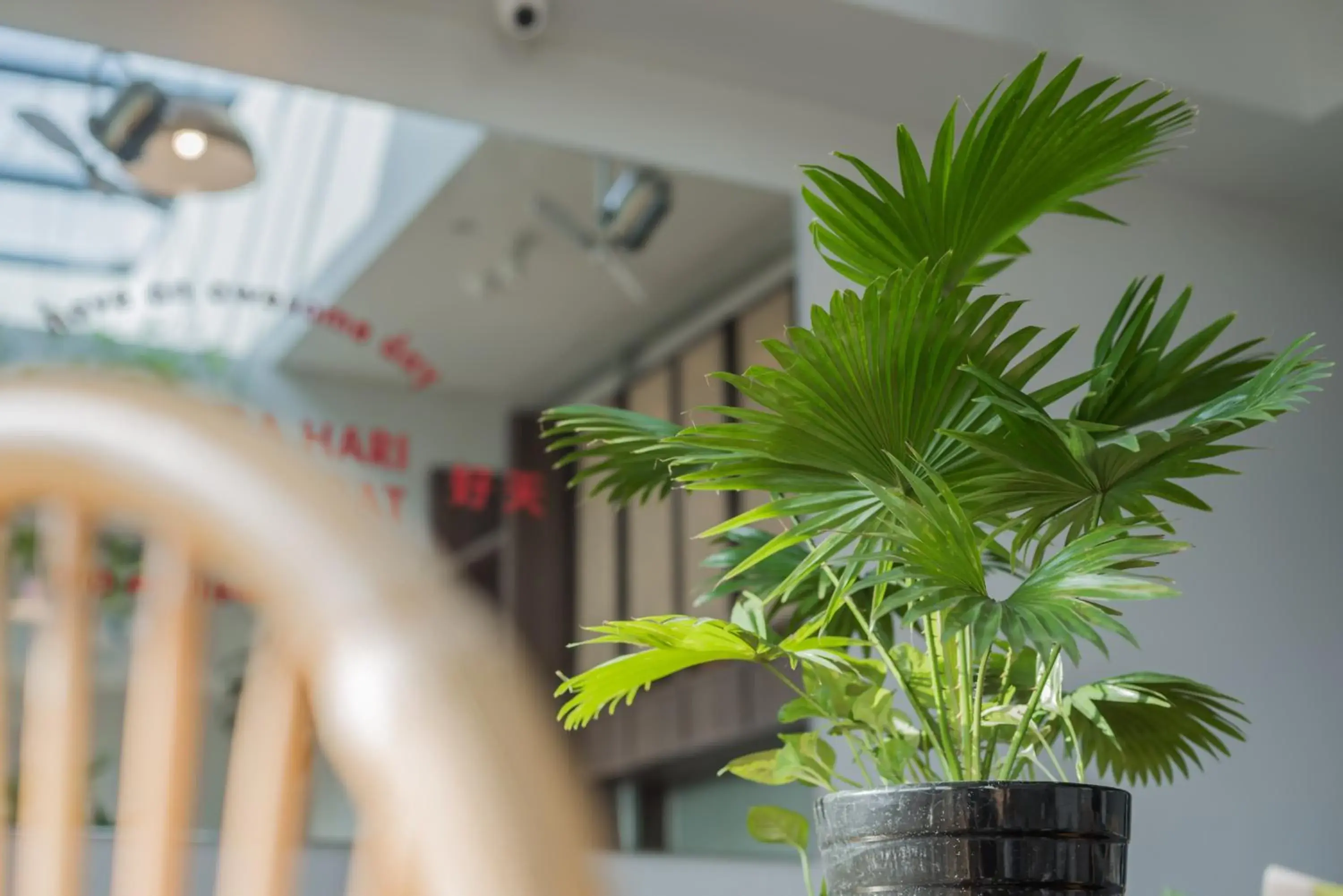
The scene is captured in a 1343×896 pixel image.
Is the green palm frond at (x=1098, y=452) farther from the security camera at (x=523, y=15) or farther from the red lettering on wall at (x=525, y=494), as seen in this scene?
the security camera at (x=523, y=15)

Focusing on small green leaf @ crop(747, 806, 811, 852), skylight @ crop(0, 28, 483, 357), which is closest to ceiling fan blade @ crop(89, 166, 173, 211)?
skylight @ crop(0, 28, 483, 357)

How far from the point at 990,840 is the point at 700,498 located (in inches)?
69.7

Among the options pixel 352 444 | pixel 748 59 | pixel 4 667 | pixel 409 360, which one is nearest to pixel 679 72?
pixel 748 59

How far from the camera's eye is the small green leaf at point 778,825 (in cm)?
171

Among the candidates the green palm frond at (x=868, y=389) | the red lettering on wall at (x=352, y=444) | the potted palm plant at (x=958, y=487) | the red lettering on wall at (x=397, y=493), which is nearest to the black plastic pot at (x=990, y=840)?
the potted palm plant at (x=958, y=487)

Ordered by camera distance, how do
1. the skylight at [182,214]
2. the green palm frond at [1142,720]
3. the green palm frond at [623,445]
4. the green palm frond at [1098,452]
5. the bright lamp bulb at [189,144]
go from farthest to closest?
the bright lamp bulb at [189,144]
the skylight at [182,214]
the green palm frond at [623,445]
the green palm frond at [1142,720]
the green palm frond at [1098,452]

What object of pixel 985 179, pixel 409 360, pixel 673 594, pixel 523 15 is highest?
pixel 523 15

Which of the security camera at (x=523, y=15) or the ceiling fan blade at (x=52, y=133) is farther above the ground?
the security camera at (x=523, y=15)

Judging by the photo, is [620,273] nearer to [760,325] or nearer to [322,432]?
[760,325]

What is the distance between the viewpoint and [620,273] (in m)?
3.13

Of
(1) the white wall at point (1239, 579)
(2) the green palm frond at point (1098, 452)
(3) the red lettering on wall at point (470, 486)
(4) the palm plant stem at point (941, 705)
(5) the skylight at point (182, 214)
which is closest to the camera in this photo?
(2) the green palm frond at point (1098, 452)

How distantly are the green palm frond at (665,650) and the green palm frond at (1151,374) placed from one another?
1.32 feet

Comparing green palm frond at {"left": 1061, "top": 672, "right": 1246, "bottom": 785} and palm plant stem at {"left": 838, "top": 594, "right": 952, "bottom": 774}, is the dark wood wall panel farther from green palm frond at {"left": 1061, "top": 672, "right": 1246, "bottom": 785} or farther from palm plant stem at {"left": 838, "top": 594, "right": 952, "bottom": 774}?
palm plant stem at {"left": 838, "top": 594, "right": 952, "bottom": 774}

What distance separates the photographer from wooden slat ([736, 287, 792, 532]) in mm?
3135
